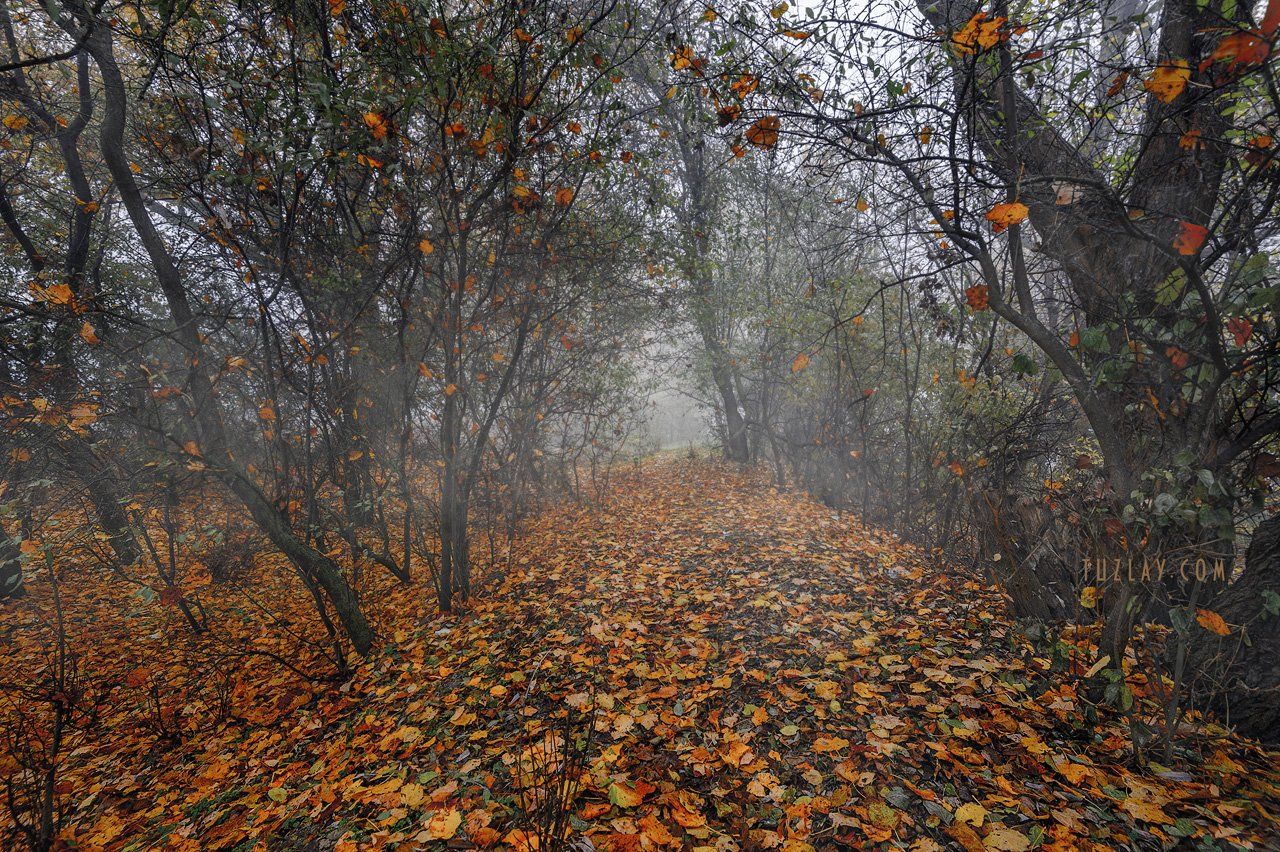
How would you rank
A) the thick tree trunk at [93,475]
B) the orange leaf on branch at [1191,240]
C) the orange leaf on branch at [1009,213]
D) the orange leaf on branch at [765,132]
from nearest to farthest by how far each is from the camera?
the orange leaf on branch at [1191,240] < the orange leaf on branch at [1009,213] < the orange leaf on branch at [765,132] < the thick tree trunk at [93,475]

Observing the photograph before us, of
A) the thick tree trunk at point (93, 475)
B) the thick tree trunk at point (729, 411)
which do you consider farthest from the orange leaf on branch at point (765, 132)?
the thick tree trunk at point (729, 411)

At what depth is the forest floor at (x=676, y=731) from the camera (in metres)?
2.01

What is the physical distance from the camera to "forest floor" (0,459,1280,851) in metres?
2.01

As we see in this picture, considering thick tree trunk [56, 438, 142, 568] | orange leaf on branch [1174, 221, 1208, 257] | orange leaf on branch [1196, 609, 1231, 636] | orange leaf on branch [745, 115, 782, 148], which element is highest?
orange leaf on branch [745, 115, 782, 148]

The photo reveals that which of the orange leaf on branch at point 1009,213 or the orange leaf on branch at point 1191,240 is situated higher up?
the orange leaf on branch at point 1009,213

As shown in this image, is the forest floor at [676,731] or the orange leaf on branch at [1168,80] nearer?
the orange leaf on branch at [1168,80]

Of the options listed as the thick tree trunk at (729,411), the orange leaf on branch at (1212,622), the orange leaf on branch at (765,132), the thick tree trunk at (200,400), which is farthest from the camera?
the thick tree trunk at (729,411)

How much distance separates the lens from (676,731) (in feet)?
8.52

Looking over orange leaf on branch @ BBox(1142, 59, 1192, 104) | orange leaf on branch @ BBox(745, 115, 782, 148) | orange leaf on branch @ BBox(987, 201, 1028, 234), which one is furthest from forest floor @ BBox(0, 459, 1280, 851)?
orange leaf on branch @ BBox(745, 115, 782, 148)

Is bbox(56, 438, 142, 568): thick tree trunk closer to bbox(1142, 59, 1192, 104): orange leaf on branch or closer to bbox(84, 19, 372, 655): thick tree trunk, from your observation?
bbox(84, 19, 372, 655): thick tree trunk

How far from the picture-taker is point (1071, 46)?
7.70ft

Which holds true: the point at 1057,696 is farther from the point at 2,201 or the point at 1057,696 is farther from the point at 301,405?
the point at 2,201

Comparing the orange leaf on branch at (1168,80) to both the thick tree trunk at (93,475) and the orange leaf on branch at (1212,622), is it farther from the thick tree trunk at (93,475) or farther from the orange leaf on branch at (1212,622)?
the thick tree trunk at (93,475)

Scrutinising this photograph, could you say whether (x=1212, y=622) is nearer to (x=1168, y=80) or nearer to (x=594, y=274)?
(x=1168, y=80)
